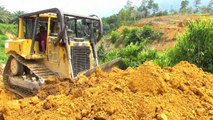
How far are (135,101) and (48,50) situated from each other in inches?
221

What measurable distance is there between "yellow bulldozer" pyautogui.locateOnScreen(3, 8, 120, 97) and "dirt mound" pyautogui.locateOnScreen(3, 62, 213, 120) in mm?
3262

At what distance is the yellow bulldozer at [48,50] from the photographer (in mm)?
10336

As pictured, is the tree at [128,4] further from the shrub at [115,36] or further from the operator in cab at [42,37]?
the operator in cab at [42,37]

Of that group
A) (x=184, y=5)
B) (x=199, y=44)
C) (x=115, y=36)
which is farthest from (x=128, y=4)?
(x=199, y=44)

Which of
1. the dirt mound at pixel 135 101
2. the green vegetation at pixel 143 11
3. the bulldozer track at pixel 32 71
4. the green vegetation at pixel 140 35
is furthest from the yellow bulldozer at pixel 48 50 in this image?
the green vegetation at pixel 143 11

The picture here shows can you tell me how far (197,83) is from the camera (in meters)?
6.75

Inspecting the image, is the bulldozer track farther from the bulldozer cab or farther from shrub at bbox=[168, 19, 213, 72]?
shrub at bbox=[168, 19, 213, 72]

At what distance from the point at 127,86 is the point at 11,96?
585 centimetres

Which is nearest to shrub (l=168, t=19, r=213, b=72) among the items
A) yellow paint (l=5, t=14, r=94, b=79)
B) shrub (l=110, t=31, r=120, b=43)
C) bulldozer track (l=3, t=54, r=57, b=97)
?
yellow paint (l=5, t=14, r=94, b=79)

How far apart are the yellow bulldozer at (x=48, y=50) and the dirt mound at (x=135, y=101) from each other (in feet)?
10.7

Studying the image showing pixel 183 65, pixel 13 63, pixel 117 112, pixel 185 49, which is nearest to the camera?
pixel 117 112

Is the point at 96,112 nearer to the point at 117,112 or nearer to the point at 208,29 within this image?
the point at 117,112

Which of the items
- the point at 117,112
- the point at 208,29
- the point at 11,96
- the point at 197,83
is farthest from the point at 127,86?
the point at 208,29

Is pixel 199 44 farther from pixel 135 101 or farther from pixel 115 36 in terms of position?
pixel 115 36
